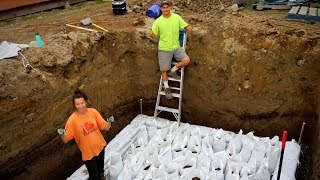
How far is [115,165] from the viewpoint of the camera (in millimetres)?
5523

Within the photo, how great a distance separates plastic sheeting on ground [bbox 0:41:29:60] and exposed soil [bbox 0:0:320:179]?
0.59ft

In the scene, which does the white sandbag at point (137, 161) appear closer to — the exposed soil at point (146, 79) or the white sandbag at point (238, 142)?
the exposed soil at point (146, 79)

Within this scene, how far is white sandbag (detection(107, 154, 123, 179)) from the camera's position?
541 cm

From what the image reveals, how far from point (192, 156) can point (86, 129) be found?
2.29 meters

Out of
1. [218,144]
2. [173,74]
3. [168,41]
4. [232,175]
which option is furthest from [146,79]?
[232,175]

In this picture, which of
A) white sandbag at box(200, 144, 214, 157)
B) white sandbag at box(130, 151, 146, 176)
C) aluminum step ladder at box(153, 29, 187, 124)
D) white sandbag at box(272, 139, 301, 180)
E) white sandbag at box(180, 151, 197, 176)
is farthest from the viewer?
aluminum step ladder at box(153, 29, 187, 124)

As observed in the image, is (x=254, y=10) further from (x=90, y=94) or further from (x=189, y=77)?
(x=90, y=94)

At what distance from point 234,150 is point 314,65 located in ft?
7.69

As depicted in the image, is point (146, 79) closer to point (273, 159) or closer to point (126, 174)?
point (126, 174)

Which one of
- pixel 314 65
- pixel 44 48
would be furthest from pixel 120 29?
pixel 314 65

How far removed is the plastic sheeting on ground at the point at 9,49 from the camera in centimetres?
552

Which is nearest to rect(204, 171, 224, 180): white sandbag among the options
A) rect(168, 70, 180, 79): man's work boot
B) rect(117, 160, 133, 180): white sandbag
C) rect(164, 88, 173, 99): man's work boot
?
rect(117, 160, 133, 180): white sandbag

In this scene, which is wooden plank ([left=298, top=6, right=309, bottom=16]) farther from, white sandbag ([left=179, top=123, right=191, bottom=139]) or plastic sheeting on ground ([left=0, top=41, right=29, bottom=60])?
plastic sheeting on ground ([left=0, top=41, right=29, bottom=60])

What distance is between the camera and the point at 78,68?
6184 millimetres
